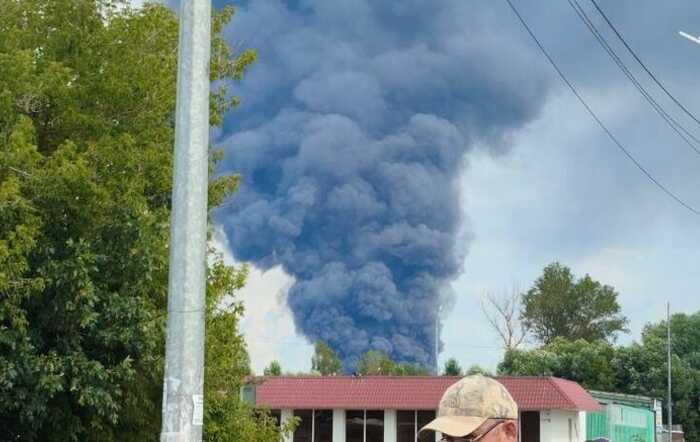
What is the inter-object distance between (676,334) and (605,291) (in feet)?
99.0

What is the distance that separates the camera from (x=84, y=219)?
15148 mm

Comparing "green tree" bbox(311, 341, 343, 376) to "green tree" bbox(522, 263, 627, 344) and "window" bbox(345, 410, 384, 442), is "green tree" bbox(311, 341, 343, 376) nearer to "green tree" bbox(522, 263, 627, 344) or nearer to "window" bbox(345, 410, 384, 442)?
"green tree" bbox(522, 263, 627, 344)

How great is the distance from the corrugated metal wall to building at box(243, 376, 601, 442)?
1.93 meters

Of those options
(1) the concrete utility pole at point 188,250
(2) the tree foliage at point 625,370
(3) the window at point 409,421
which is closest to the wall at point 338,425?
(3) the window at point 409,421

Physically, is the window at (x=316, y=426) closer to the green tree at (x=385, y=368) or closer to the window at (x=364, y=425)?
the window at (x=364, y=425)

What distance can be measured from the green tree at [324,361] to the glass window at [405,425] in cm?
7442

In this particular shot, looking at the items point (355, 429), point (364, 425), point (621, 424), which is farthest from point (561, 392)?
point (621, 424)

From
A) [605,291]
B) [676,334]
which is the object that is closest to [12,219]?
[676,334]

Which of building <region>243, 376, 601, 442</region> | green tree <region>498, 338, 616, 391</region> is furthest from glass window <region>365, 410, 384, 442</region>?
green tree <region>498, 338, 616, 391</region>

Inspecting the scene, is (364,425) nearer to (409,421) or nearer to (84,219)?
(409,421)

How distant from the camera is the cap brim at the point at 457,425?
3939mm

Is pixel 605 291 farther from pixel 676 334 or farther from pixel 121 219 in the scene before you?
pixel 121 219

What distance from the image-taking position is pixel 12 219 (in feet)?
45.8

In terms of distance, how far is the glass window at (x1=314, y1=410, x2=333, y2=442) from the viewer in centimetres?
4638
